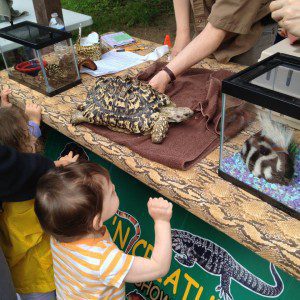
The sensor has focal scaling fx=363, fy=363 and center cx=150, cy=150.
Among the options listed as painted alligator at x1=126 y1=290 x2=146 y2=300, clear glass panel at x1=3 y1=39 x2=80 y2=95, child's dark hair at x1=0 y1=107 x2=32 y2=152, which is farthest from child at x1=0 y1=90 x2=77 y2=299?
clear glass panel at x1=3 y1=39 x2=80 y2=95

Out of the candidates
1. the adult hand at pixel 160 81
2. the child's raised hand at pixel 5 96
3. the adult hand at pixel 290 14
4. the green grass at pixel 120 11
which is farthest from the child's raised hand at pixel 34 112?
the green grass at pixel 120 11

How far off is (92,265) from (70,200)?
0.21m

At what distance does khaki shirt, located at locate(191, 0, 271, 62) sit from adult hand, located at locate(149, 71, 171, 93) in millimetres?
339

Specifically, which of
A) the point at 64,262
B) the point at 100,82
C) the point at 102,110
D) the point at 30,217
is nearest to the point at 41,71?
the point at 100,82

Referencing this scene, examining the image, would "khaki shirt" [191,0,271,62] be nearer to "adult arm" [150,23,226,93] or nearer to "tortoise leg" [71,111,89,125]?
"adult arm" [150,23,226,93]

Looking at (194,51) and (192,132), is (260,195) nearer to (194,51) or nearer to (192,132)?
(192,132)

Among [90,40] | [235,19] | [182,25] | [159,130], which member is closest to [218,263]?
[159,130]

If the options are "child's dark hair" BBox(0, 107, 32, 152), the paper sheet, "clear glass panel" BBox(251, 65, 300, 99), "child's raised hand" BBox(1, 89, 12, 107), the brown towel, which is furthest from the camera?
the paper sheet

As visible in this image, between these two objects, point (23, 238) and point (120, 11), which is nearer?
point (23, 238)

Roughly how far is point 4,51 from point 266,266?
2.10m

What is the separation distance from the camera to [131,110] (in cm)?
159

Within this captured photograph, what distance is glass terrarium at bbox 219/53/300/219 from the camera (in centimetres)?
104

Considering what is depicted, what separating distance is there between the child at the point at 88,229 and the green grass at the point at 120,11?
5123 mm

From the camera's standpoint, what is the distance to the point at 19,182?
43.5 inches
